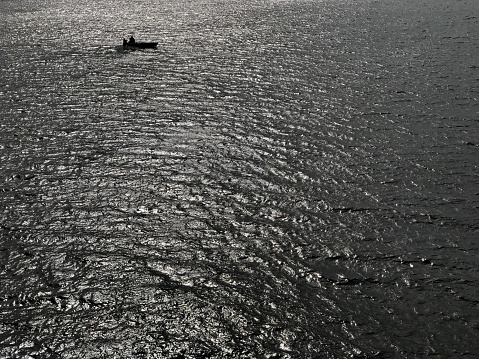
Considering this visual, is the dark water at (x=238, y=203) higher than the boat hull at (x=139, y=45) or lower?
lower

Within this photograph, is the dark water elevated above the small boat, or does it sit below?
below

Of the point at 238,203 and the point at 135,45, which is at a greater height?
the point at 135,45

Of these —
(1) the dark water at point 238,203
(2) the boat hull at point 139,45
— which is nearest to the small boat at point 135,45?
(2) the boat hull at point 139,45

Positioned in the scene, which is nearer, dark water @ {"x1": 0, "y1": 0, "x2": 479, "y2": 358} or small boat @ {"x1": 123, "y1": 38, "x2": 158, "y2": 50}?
dark water @ {"x1": 0, "y1": 0, "x2": 479, "y2": 358}

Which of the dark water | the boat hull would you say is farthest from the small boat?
the dark water

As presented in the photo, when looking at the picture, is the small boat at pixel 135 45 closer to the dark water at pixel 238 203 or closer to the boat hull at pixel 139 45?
the boat hull at pixel 139 45

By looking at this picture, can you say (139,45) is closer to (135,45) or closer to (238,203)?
(135,45)

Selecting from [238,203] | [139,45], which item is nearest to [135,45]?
[139,45]

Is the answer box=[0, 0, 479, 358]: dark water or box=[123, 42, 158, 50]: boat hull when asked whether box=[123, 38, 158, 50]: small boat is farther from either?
box=[0, 0, 479, 358]: dark water

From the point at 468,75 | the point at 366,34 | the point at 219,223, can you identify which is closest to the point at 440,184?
the point at 219,223
